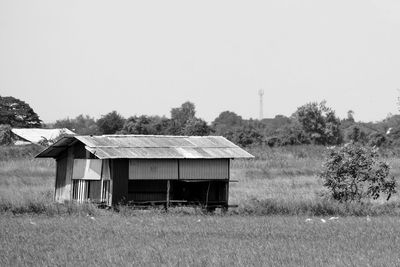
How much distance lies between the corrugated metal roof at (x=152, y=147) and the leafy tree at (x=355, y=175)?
2709mm

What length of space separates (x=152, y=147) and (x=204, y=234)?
6.47 metres

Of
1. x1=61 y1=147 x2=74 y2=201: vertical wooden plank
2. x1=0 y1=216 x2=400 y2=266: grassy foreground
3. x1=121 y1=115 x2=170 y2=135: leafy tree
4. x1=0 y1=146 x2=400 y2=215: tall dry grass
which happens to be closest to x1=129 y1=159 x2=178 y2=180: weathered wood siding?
x1=0 y1=146 x2=400 y2=215: tall dry grass

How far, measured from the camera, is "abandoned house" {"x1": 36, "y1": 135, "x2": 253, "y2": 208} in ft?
65.9

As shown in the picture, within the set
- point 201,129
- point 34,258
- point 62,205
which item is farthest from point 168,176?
point 201,129

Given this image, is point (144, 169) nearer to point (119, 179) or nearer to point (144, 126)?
point (119, 179)

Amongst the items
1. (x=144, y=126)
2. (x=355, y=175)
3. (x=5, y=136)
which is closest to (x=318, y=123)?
(x=144, y=126)

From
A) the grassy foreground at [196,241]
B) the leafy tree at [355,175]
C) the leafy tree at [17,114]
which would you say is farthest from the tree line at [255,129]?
the grassy foreground at [196,241]

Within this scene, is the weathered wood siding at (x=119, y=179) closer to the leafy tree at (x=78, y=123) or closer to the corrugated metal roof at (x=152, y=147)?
the corrugated metal roof at (x=152, y=147)

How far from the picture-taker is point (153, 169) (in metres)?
20.4

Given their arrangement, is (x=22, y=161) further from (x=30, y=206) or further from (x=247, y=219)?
(x=247, y=219)

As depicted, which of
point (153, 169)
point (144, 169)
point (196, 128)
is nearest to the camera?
point (144, 169)

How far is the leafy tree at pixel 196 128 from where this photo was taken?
179 feet

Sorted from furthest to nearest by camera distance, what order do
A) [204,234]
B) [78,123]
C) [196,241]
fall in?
[78,123] → [204,234] → [196,241]

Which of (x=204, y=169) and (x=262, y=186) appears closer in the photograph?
(x=204, y=169)
